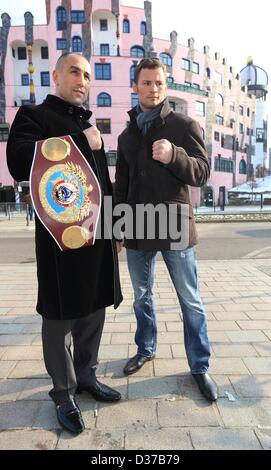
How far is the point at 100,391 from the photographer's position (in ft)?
8.80

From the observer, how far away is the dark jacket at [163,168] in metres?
2.62

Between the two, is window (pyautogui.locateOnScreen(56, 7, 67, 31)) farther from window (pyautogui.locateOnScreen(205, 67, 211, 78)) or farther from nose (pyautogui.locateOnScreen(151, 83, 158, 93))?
nose (pyautogui.locateOnScreen(151, 83, 158, 93))

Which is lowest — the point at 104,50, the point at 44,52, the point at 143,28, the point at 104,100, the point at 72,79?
the point at 72,79

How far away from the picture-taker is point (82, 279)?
2383mm

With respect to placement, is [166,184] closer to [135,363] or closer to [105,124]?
[135,363]

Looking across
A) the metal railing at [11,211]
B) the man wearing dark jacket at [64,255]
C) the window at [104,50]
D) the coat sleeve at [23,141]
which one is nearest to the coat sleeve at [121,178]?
the man wearing dark jacket at [64,255]

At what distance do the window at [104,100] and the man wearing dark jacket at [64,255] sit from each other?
35914 mm

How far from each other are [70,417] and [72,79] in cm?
214

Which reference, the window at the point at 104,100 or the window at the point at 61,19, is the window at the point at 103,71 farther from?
the window at the point at 61,19

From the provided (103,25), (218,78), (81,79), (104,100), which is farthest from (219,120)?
(81,79)
